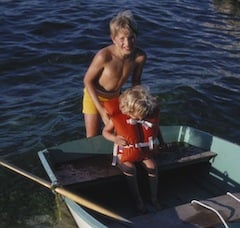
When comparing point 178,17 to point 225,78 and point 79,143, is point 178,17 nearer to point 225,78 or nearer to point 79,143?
point 225,78

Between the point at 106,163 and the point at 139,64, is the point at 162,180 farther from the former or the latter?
the point at 139,64

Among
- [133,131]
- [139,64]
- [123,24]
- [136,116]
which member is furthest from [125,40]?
[133,131]

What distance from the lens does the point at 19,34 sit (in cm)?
1238

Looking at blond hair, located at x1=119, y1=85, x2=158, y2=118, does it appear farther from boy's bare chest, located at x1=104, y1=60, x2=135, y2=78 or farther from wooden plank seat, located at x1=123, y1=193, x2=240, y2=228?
wooden plank seat, located at x1=123, y1=193, x2=240, y2=228

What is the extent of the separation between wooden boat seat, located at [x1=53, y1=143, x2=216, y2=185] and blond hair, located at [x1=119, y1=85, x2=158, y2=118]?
32.2 inches

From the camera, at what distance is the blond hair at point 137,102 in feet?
16.6

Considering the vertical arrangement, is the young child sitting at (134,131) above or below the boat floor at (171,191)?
above

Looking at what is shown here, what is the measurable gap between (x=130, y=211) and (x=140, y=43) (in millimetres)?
6937

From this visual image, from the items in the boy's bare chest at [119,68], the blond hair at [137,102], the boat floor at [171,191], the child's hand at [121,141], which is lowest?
the boat floor at [171,191]

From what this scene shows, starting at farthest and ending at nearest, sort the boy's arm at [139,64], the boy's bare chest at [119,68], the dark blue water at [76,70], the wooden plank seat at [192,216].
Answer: the dark blue water at [76,70] → the boy's arm at [139,64] → the boy's bare chest at [119,68] → the wooden plank seat at [192,216]

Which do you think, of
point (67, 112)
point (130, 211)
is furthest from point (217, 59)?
point (130, 211)

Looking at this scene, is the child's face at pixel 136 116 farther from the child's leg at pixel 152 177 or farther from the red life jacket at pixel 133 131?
the child's leg at pixel 152 177

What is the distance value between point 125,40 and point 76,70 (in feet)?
16.6

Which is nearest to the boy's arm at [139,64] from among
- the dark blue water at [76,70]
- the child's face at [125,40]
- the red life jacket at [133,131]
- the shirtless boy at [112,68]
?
the shirtless boy at [112,68]
